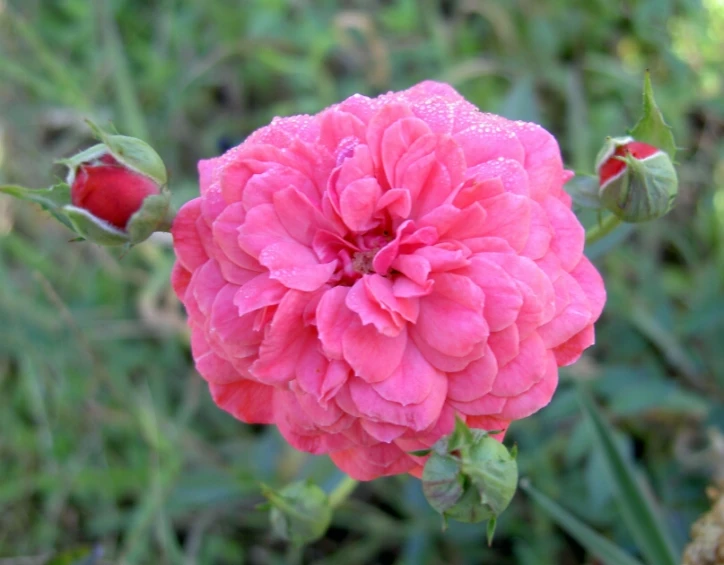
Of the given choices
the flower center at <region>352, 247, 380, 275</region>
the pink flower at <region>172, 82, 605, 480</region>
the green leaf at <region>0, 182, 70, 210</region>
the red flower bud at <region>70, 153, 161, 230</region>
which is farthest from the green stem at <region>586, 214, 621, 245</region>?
the green leaf at <region>0, 182, 70, 210</region>

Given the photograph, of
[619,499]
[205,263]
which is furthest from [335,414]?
[619,499]

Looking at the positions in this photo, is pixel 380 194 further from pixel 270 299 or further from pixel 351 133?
pixel 270 299

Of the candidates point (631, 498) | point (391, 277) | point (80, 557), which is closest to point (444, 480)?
point (391, 277)

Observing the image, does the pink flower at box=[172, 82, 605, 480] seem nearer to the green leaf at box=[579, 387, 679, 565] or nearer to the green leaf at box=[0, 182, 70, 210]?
the green leaf at box=[0, 182, 70, 210]

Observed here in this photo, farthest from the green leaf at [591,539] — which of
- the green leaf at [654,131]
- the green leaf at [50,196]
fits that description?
the green leaf at [50,196]

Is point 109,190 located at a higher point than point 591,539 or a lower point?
higher

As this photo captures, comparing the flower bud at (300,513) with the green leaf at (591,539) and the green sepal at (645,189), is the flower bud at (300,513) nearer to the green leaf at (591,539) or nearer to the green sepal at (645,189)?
the green leaf at (591,539)

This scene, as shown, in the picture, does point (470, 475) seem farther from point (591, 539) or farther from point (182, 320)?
point (182, 320)
